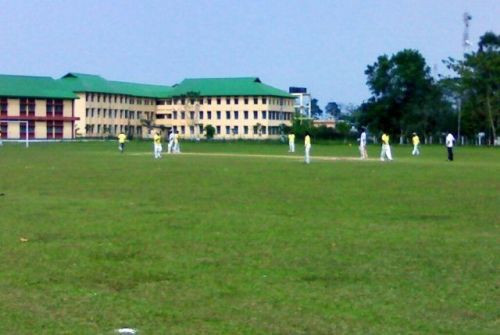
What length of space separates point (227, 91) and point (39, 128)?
112ft

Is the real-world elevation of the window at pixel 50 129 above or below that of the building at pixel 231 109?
below

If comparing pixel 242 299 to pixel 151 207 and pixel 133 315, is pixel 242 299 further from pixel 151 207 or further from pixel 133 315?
pixel 151 207

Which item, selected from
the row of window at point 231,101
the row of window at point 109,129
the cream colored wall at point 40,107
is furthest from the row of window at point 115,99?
the cream colored wall at point 40,107

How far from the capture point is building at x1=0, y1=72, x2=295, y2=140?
457 feet

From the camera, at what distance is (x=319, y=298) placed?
9.20 meters

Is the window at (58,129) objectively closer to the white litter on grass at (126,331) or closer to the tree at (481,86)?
the tree at (481,86)

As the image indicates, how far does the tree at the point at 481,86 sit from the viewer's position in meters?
98.9

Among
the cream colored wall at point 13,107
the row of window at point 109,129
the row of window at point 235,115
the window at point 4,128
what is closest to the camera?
the window at point 4,128

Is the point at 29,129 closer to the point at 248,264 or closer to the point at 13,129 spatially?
the point at 13,129

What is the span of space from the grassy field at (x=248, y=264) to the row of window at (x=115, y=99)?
118 metres

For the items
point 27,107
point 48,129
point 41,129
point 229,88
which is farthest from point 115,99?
point 27,107

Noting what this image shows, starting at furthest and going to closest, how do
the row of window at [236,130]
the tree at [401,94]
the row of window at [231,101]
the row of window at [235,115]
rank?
the row of window at [236,130] → the row of window at [235,115] → the row of window at [231,101] → the tree at [401,94]

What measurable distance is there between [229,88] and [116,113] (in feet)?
58.4

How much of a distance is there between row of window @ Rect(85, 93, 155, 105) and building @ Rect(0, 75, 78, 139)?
1015 centimetres
